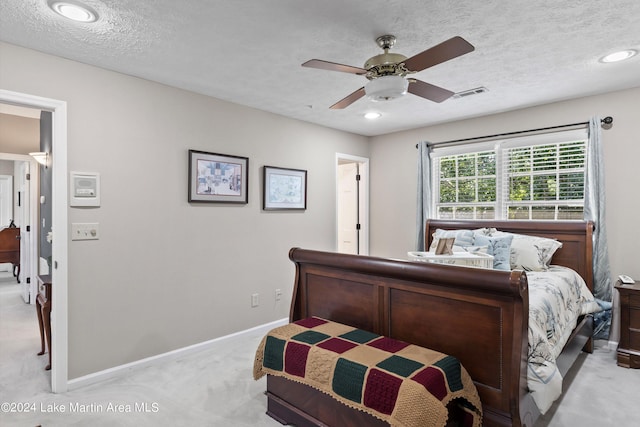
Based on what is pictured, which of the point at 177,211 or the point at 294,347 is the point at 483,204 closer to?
the point at 294,347

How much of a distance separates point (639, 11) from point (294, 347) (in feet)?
9.01

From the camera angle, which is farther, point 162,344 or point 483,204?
point 483,204

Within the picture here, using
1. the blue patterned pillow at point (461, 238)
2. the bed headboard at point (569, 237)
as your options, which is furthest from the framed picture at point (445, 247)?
the bed headboard at point (569, 237)

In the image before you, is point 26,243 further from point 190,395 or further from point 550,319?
point 550,319

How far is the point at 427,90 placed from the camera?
7.88ft

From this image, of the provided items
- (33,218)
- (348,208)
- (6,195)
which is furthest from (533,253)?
(6,195)

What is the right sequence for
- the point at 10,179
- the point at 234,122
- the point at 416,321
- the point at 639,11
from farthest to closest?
the point at 10,179 → the point at 234,122 → the point at 416,321 → the point at 639,11

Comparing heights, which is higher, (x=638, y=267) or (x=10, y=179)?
(x=10, y=179)

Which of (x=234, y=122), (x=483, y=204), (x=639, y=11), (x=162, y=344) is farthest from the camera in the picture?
(x=483, y=204)

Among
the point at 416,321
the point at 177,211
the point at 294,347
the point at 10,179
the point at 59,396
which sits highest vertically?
the point at 10,179

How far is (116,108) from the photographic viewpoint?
2881 millimetres

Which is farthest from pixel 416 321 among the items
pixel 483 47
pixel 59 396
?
pixel 59 396

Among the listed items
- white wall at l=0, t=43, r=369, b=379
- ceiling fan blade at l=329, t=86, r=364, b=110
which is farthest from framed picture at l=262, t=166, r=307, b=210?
ceiling fan blade at l=329, t=86, r=364, b=110

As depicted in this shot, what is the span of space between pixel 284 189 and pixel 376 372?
2.75 meters
